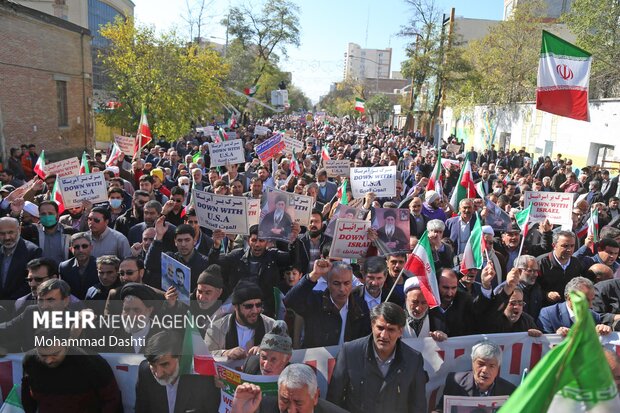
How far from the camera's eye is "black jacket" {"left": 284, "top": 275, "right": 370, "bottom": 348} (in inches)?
161

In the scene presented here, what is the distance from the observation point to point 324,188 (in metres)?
9.88

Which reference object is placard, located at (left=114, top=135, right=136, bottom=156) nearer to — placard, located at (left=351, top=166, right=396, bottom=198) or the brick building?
placard, located at (left=351, top=166, right=396, bottom=198)

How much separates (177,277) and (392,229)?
253cm

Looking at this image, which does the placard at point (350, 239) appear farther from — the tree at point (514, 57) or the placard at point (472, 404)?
the tree at point (514, 57)

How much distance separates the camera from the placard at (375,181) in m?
8.37

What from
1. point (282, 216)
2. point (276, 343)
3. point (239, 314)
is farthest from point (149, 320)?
point (282, 216)

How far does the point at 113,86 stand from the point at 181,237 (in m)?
17.8

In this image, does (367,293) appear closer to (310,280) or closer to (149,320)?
(310,280)

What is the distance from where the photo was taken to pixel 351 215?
20.6 ft

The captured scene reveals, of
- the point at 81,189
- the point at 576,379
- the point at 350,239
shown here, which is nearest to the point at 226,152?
the point at 81,189

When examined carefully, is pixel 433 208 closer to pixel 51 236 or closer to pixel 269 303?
pixel 269 303

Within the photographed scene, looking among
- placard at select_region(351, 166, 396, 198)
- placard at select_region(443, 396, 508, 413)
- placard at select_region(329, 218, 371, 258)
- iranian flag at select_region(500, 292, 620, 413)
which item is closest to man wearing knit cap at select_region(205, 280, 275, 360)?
placard at select_region(443, 396, 508, 413)

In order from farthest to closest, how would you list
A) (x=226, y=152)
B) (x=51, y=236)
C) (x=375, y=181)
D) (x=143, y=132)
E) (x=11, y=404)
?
(x=143, y=132), (x=226, y=152), (x=375, y=181), (x=51, y=236), (x=11, y=404)

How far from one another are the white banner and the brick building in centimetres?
1710
